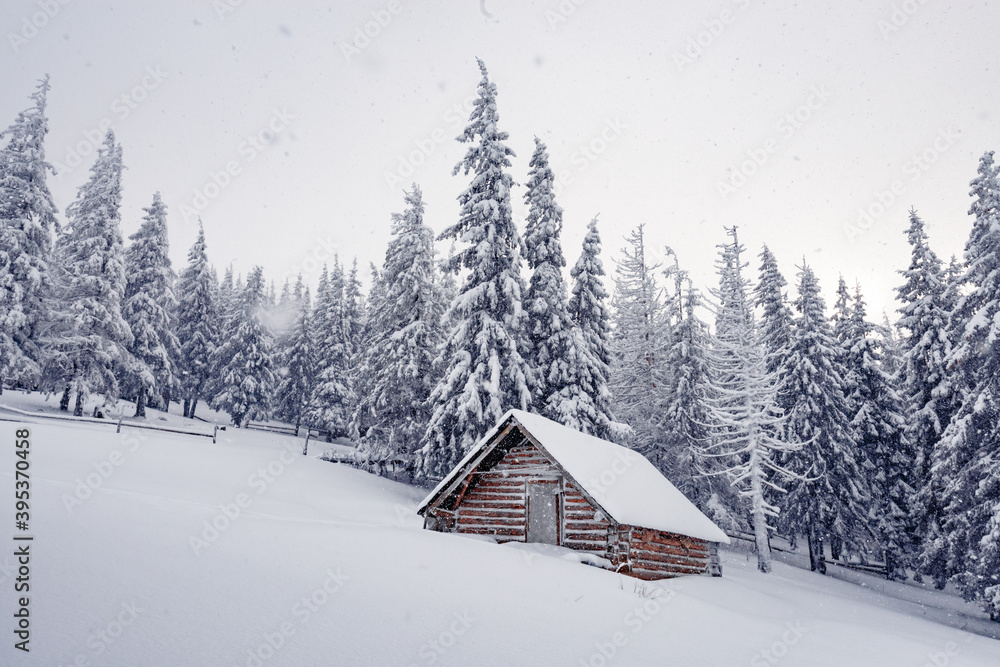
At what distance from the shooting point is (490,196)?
27.4 m

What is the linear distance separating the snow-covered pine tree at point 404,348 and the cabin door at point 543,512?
14121 mm

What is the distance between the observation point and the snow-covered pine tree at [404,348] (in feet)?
105

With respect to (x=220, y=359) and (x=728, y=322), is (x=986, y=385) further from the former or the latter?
(x=220, y=359)

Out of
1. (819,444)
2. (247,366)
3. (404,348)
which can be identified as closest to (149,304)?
(247,366)

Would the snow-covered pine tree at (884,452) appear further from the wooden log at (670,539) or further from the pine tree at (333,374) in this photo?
the pine tree at (333,374)

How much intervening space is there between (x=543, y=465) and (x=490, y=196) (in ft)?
46.7

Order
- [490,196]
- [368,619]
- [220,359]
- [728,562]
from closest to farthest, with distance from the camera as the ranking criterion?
1. [368,619]
2. [490,196]
3. [728,562]
4. [220,359]

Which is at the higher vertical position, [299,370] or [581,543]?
[299,370]

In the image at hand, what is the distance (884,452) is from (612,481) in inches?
926

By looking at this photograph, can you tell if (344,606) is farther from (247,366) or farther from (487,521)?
(247,366)

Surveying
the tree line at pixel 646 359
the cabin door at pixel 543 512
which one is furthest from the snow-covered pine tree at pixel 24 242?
the cabin door at pixel 543 512

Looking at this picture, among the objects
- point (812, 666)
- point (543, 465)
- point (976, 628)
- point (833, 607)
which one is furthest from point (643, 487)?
point (976, 628)

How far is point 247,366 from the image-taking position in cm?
4972

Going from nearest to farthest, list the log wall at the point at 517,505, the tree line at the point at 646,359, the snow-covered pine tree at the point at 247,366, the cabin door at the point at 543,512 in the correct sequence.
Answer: the log wall at the point at 517,505 → the cabin door at the point at 543,512 → the tree line at the point at 646,359 → the snow-covered pine tree at the point at 247,366
